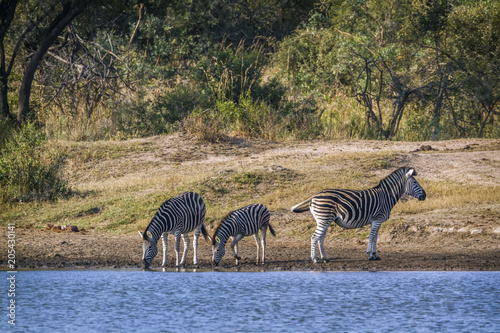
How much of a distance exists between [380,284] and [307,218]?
4.51 m

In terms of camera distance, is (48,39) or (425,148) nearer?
(425,148)

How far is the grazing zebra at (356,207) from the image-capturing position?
1112 cm

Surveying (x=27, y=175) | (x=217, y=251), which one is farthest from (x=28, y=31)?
(x=217, y=251)

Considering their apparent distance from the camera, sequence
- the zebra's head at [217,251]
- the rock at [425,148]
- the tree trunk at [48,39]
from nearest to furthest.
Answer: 1. the zebra's head at [217,251]
2. the rock at [425,148]
3. the tree trunk at [48,39]

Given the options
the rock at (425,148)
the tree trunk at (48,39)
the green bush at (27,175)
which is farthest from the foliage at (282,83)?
the green bush at (27,175)

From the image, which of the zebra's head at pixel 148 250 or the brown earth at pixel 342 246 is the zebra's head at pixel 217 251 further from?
the zebra's head at pixel 148 250

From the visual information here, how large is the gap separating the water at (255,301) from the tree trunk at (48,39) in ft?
40.1

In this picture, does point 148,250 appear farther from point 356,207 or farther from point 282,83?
point 282,83

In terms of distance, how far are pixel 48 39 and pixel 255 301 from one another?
1538cm

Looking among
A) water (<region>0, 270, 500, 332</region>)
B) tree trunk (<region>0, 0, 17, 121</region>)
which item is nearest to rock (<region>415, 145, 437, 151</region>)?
water (<region>0, 270, 500, 332</region>)

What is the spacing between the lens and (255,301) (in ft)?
29.1

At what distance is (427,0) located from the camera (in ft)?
72.5

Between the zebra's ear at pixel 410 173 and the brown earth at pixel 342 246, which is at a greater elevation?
the zebra's ear at pixel 410 173

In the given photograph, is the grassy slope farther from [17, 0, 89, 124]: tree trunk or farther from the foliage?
[17, 0, 89, 124]: tree trunk
